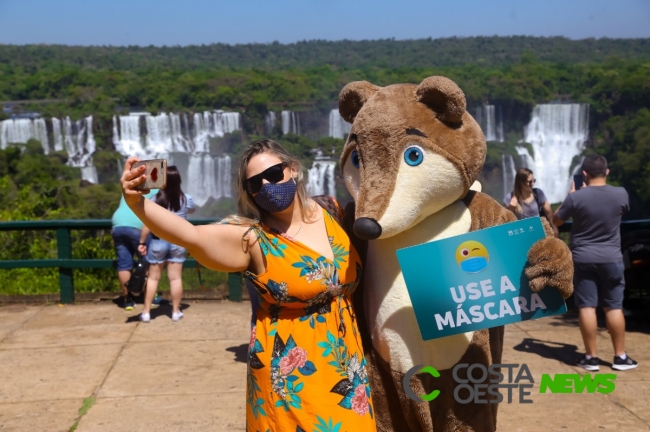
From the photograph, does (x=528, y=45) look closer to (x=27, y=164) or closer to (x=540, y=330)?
(x=27, y=164)

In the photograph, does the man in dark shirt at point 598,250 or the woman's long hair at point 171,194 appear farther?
the woman's long hair at point 171,194

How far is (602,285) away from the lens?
4.93m

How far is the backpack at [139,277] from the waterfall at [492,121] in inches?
2150

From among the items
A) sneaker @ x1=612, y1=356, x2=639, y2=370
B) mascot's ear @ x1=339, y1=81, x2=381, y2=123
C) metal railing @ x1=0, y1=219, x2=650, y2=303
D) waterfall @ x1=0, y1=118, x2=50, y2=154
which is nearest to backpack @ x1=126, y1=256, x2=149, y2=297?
metal railing @ x1=0, y1=219, x2=650, y2=303

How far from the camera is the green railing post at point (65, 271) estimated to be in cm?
718

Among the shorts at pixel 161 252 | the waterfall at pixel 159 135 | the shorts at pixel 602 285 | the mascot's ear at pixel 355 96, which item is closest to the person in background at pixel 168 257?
the shorts at pixel 161 252

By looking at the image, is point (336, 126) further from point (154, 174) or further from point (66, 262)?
point (154, 174)

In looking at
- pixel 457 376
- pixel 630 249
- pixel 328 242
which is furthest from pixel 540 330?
pixel 328 242

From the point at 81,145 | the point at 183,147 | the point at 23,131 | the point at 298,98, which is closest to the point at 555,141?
the point at 298,98

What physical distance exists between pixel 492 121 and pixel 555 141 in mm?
5367

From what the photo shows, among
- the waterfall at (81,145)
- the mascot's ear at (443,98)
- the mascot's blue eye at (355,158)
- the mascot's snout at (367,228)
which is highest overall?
the mascot's ear at (443,98)

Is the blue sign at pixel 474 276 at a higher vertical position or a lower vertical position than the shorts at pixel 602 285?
higher

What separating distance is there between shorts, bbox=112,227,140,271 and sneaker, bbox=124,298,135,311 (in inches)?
13.1

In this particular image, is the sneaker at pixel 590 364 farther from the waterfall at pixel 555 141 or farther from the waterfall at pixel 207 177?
the waterfall at pixel 555 141
